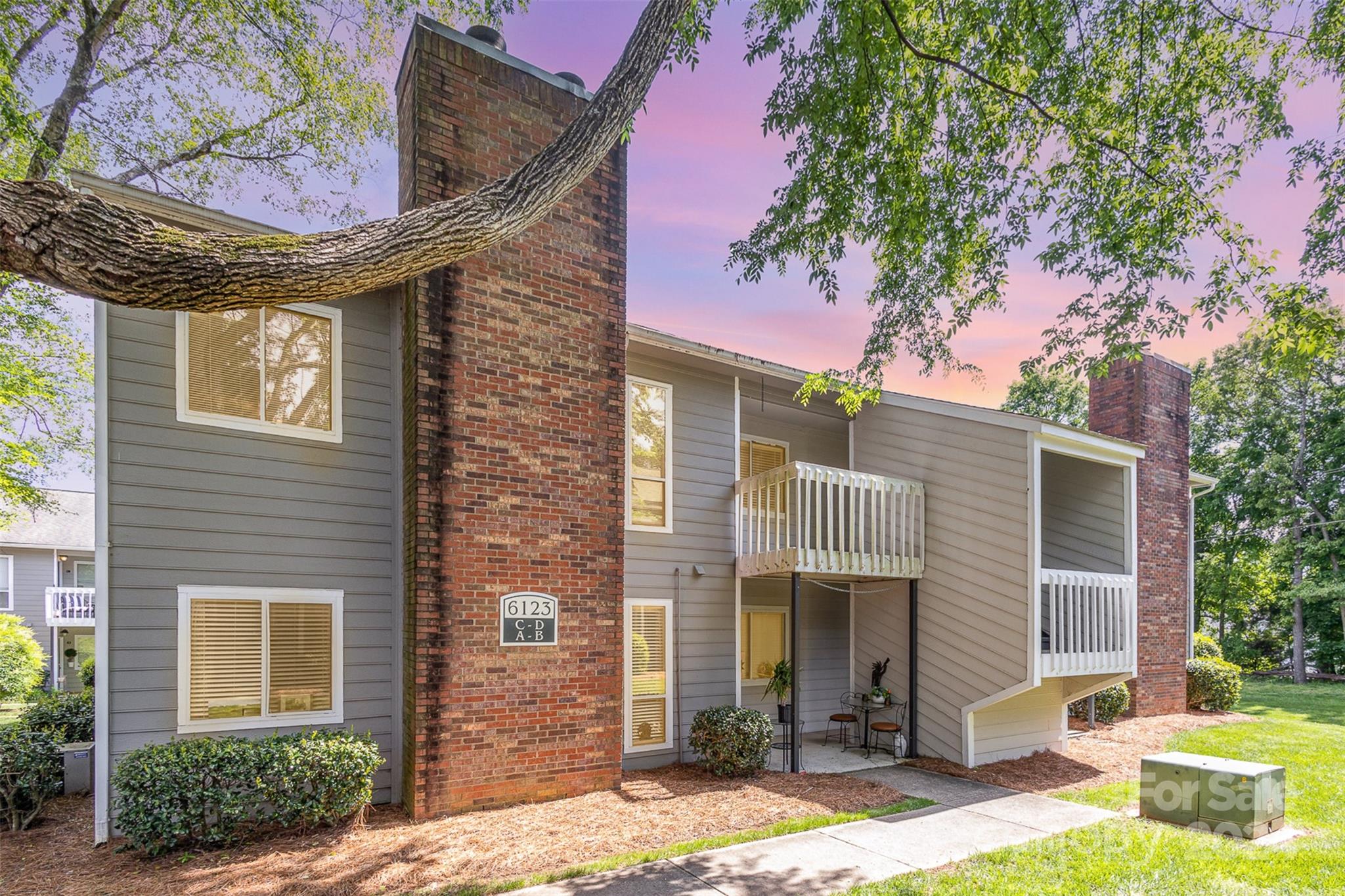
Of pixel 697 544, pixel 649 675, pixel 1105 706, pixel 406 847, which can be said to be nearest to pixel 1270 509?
pixel 1105 706

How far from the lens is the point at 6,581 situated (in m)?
19.7

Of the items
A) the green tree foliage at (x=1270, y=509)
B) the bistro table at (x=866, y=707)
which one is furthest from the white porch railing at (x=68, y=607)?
the green tree foliage at (x=1270, y=509)

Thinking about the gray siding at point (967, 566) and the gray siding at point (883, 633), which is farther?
the gray siding at point (883, 633)

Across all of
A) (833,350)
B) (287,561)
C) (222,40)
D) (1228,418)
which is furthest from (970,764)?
(1228,418)

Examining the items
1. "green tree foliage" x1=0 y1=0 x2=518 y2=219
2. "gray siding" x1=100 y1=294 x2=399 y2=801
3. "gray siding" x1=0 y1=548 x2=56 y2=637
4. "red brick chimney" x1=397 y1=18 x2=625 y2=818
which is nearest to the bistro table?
"red brick chimney" x1=397 y1=18 x2=625 y2=818

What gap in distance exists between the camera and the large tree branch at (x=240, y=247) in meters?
3.11

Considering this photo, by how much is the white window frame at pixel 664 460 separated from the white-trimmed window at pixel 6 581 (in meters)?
22.0

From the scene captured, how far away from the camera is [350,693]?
21.3 feet

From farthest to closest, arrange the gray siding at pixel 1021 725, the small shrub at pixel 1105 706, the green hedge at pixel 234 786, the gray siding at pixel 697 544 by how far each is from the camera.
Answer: the small shrub at pixel 1105 706 < the gray siding at pixel 1021 725 < the gray siding at pixel 697 544 < the green hedge at pixel 234 786

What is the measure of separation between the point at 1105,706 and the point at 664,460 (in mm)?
9164

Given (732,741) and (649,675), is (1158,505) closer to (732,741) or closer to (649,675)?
(732,741)

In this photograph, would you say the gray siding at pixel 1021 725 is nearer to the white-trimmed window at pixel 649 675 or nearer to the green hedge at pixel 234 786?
the white-trimmed window at pixel 649 675

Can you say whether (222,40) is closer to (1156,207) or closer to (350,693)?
(350,693)

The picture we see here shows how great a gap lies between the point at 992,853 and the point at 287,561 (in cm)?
667
